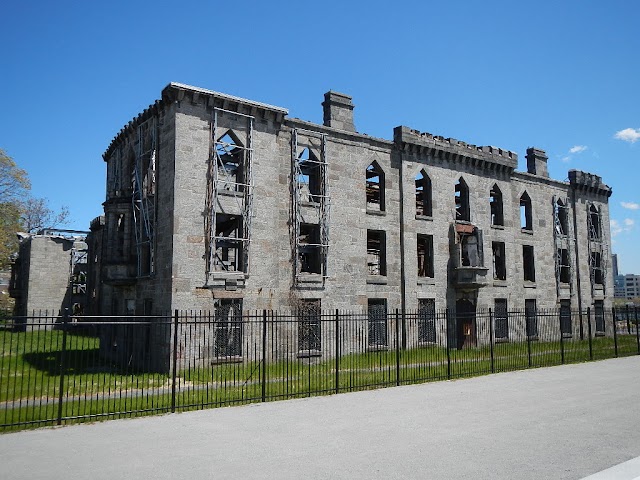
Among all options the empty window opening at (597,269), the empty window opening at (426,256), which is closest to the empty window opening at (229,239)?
the empty window opening at (426,256)

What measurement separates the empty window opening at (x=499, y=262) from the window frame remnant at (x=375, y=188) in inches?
323

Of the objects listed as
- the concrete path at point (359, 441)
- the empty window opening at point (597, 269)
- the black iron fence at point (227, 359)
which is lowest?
the concrete path at point (359, 441)

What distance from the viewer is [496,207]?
101ft

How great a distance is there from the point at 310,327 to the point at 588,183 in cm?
2552

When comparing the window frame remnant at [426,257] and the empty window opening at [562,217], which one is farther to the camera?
the empty window opening at [562,217]

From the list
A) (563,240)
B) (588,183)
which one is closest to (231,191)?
(563,240)

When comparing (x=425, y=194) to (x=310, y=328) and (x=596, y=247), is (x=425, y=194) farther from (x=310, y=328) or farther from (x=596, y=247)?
(x=596, y=247)

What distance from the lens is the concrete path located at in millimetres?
7277

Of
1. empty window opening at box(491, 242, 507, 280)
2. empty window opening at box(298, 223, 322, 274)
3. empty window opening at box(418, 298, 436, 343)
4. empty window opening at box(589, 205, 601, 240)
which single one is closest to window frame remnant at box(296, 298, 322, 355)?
empty window opening at box(298, 223, 322, 274)

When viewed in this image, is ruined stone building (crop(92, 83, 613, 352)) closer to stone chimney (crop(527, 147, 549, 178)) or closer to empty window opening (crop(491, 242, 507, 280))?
empty window opening (crop(491, 242, 507, 280))

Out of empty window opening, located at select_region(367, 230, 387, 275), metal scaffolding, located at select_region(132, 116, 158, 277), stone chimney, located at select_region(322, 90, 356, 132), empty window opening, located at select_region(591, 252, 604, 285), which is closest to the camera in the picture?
metal scaffolding, located at select_region(132, 116, 158, 277)

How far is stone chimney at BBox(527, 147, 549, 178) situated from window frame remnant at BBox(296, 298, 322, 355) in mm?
19816

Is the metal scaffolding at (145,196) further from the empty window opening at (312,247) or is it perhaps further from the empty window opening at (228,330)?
the empty window opening at (312,247)

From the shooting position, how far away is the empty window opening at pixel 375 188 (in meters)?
25.3
